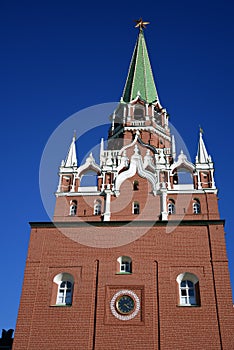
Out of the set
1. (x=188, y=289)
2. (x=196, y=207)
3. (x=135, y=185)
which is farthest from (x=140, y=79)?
(x=188, y=289)

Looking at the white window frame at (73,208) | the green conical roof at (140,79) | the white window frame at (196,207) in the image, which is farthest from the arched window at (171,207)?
the green conical roof at (140,79)

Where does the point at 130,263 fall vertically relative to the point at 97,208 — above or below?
below

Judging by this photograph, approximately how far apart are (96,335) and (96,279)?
291 centimetres

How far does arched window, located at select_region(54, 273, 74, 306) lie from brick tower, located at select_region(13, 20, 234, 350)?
53mm

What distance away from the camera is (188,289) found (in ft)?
75.3

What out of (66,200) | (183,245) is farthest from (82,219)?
(183,245)

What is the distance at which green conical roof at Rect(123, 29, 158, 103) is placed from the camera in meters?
37.2

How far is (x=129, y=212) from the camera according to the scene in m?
25.8

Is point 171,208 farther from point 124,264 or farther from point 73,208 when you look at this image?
point 73,208

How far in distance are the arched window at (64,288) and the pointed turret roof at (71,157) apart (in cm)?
767

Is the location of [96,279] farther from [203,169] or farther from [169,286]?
[203,169]

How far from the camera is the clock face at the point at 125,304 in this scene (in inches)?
869

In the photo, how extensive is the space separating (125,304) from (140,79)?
22.3m

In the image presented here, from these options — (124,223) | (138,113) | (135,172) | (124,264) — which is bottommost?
(124,264)
